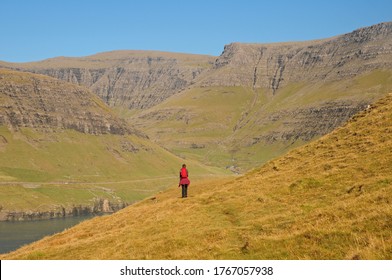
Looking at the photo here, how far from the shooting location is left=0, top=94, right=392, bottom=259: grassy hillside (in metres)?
20.0

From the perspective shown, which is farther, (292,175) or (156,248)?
(292,175)

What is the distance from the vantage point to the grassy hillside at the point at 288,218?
20016 mm

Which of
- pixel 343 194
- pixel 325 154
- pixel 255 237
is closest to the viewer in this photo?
pixel 255 237

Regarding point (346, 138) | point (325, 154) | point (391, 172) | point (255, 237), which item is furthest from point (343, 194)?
point (346, 138)

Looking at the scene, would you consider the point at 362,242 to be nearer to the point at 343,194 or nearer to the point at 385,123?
the point at 343,194

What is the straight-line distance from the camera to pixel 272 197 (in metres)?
33.9

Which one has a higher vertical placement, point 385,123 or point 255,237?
point 385,123

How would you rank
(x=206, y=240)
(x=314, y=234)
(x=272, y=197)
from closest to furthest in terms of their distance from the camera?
(x=314, y=234), (x=206, y=240), (x=272, y=197)

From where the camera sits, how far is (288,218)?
86.9 feet
